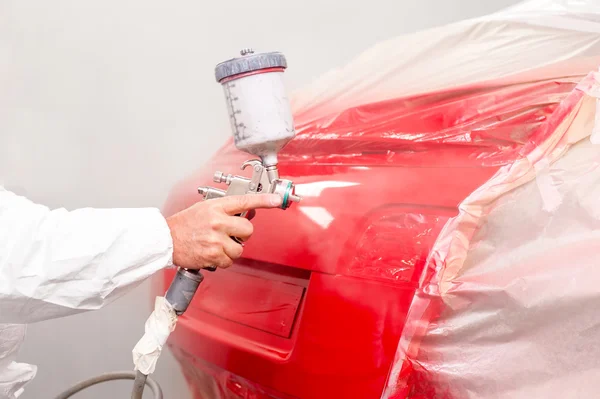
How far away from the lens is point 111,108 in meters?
2.29

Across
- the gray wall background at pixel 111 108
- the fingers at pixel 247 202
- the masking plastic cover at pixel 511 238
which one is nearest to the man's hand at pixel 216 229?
the fingers at pixel 247 202

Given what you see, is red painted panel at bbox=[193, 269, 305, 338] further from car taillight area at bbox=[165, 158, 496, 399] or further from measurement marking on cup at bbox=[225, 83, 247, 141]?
measurement marking on cup at bbox=[225, 83, 247, 141]

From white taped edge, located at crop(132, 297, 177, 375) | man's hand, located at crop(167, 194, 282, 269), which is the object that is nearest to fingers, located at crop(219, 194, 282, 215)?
man's hand, located at crop(167, 194, 282, 269)

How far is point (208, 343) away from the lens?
54.7 inches

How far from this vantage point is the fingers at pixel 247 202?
1.12 m

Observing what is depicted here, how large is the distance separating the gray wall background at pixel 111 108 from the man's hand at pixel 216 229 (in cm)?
126

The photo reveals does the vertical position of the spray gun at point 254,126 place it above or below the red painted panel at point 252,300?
above

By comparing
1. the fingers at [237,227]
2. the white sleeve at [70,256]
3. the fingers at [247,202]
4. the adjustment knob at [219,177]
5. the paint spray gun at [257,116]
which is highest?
the paint spray gun at [257,116]

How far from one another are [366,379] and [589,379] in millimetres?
377

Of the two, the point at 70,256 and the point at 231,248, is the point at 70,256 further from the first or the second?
the point at 231,248

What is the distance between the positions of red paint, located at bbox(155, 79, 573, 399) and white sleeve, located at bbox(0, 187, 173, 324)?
10.0 inches

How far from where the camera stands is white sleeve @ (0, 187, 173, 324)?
1110 millimetres

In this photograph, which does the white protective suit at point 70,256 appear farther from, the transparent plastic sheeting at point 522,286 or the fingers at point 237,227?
the transparent plastic sheeting at point 522,286

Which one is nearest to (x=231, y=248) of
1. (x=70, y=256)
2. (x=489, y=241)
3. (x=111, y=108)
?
(x=70, y=256)
